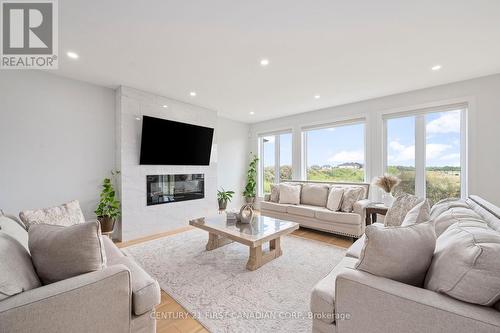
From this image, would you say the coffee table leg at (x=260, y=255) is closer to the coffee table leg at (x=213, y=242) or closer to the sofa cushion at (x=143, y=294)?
the coffee table leg at (x=213, y=242)

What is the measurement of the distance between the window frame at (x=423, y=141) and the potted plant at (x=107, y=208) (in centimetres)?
490

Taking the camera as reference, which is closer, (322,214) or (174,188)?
(322,214)

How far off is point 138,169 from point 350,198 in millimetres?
3825

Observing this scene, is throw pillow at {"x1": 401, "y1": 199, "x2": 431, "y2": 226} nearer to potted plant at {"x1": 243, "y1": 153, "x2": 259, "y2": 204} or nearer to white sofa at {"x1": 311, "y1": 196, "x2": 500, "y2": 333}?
white sofa at {"x1": 311, "y1": 196, "x2": 500, "y2": 333}

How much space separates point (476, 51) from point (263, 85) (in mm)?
2651

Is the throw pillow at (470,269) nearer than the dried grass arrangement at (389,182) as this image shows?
Yes

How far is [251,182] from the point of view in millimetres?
5992

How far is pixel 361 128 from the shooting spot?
14.1 ft

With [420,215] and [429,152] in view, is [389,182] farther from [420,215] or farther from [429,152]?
[420,215]

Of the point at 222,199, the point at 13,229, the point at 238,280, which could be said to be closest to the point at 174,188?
the point at 222,199

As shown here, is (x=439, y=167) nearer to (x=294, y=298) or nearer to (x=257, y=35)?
(x=294, y=298)

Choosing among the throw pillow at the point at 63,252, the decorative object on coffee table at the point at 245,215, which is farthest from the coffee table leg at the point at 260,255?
the throw pillow at the point at 63,252

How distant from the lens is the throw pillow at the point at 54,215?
1690 millimetres

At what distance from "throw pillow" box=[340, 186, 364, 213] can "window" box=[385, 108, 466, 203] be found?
861mm
